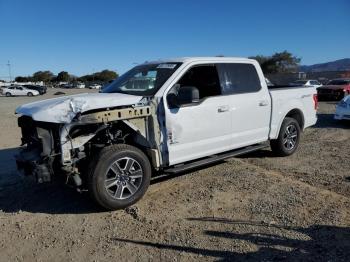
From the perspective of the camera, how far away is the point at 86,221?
4656 mm

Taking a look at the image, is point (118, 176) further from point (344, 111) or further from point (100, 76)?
point (100, 76)

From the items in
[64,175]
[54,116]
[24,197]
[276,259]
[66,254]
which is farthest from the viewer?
[24,197]

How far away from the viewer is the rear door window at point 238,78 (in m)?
6.17

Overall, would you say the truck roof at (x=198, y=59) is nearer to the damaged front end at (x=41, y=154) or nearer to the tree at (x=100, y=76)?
the damaged front end at (x=41, y=154)

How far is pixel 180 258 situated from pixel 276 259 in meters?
0.93

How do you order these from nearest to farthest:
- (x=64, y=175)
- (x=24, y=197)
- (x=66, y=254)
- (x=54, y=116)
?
1. (x=66, y=254)
2. (x=54, y=116)
3. (x=64, y=175)
4. (x=24, y=197)

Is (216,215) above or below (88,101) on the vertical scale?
below

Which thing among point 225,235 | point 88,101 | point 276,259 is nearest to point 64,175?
point 88,101

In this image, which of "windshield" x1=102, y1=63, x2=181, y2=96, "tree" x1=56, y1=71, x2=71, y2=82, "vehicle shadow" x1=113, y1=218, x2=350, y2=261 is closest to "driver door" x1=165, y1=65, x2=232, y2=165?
"windshield" x1=102, y1=63, x2=181, y2=96

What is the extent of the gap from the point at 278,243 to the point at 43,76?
5941 inches

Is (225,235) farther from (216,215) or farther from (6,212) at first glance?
(6,212)

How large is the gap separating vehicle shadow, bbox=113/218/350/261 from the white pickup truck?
1.08m

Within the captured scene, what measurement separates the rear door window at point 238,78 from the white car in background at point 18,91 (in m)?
49.9

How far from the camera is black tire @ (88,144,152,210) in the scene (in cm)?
468
